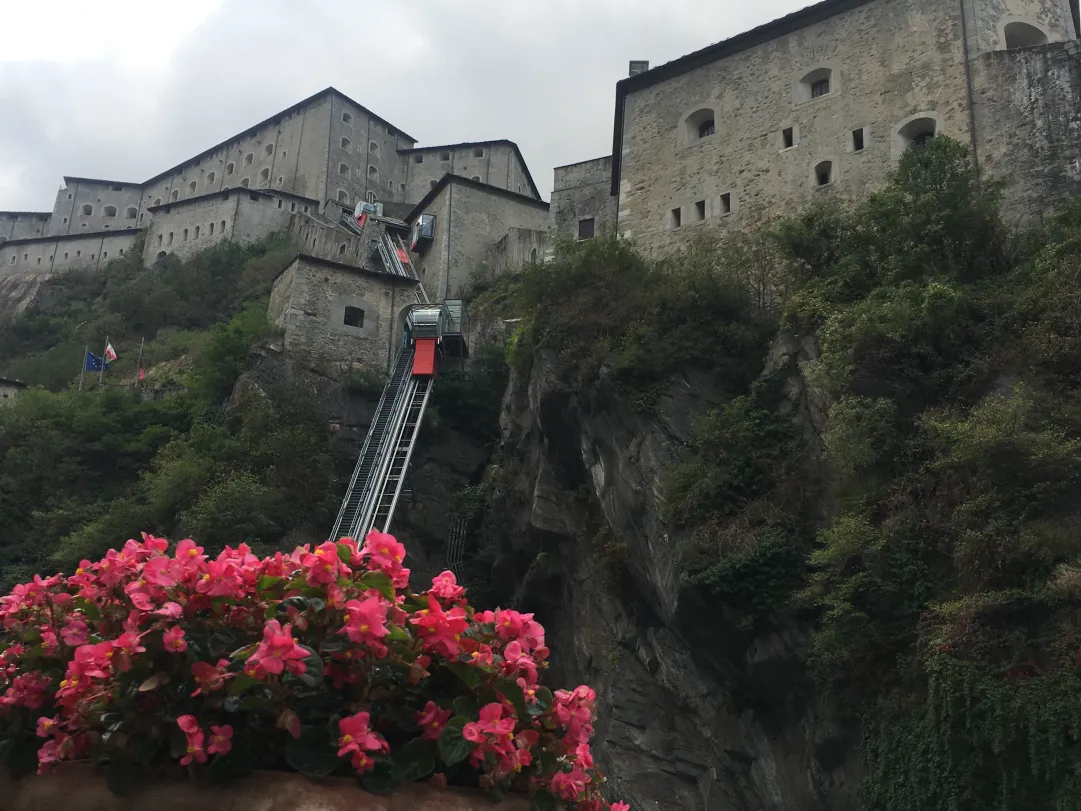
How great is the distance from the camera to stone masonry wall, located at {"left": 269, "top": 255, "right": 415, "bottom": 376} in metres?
35.7

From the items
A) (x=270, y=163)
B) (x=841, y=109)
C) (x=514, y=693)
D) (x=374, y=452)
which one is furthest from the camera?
(x=270, y=163)

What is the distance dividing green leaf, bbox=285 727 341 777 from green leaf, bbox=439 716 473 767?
352 millimetres

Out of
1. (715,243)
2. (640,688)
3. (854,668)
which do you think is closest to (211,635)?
(854,668)

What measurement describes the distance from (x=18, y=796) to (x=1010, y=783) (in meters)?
11.1

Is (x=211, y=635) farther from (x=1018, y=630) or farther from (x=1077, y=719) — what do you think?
(x=1018, y=630)

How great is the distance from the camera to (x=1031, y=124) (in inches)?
873

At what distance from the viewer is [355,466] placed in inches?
1256

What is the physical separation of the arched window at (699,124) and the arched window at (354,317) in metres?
14.4

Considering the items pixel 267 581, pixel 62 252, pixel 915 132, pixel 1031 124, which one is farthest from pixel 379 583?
pixel 62 252

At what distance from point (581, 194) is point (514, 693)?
41142 millimetres

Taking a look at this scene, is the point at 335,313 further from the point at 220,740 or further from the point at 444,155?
the point at 220,740

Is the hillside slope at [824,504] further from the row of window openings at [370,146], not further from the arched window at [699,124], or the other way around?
the row of window openings at [370,146]

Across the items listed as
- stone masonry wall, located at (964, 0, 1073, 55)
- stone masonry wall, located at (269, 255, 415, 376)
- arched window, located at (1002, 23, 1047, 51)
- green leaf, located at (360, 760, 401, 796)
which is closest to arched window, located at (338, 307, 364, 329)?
stone masonry wall, located at (269, 255, 415, 376)

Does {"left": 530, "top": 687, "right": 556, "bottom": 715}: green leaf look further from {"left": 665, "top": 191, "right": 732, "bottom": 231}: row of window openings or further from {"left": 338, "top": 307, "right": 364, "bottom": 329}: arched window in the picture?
{"left": 338, "top": 307, "right": 364, "bottom": 329}: arched window
